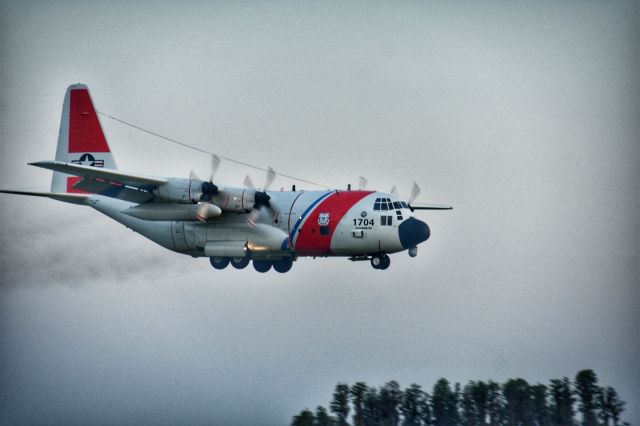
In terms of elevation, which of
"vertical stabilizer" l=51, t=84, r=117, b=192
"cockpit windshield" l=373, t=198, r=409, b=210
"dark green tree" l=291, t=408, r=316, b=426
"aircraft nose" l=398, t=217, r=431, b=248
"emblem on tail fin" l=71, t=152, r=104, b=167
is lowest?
"dark green tree" l=291, t=408, r=316, b=426

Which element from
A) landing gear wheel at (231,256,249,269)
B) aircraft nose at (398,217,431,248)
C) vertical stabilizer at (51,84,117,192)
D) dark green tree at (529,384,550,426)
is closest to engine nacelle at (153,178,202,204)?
landing gear wheel at (231,256,249,269)

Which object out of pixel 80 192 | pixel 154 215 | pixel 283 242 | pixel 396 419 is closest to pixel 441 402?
pixel 396 419

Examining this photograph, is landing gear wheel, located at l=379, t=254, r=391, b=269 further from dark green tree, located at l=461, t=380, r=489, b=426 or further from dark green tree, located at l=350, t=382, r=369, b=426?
dark green tree, located at l=461, t=380, r=489, b=426

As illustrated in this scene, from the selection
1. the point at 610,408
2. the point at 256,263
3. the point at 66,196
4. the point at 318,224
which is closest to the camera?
the point at 610,408

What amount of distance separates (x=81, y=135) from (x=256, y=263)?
7.83 meters

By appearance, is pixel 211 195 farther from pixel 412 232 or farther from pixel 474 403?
pixel 474 403

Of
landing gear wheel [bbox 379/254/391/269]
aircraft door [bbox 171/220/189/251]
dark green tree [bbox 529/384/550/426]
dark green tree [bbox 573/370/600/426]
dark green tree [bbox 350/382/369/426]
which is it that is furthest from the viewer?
aircraft door [bbox 171/220/189/251]

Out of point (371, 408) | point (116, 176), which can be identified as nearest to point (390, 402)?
point (371, 408)

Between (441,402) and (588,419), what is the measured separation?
4.60 m

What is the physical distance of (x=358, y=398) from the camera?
3916cm

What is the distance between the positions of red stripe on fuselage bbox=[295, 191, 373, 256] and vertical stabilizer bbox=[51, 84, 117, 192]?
7.97m

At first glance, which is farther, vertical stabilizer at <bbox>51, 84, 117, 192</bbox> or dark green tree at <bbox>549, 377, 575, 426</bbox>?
vertical stabilizer at <bbox>51, 84, 117, 192</bbox>

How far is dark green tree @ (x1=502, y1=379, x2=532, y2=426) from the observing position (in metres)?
38.2

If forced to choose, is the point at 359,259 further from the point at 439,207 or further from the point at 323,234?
the point at 439,207
